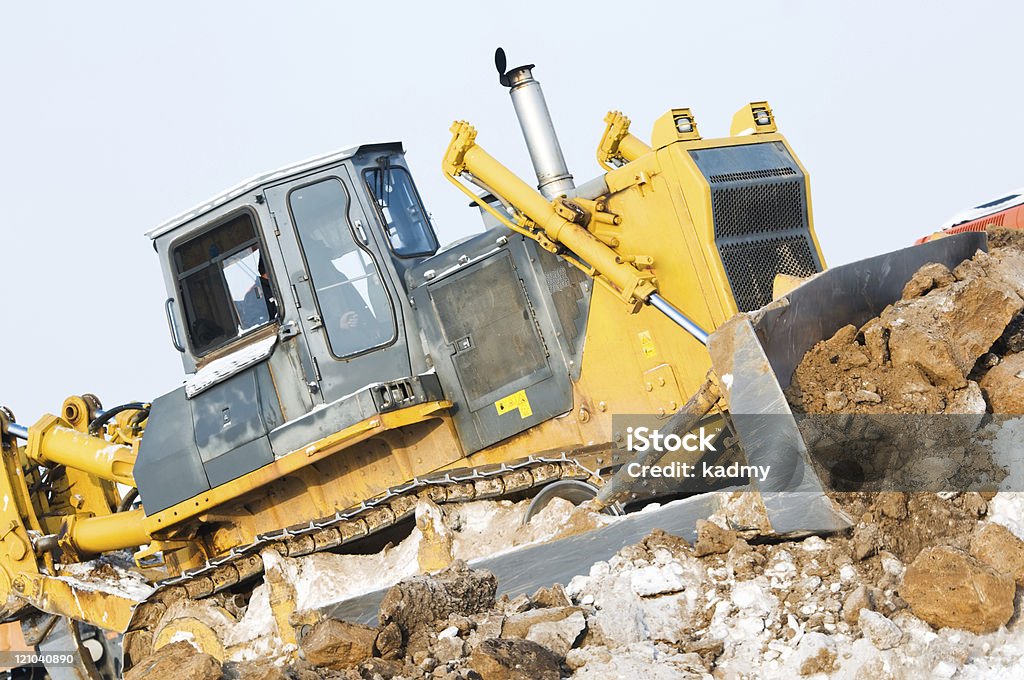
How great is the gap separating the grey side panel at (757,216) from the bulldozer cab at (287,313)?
2.05 metres

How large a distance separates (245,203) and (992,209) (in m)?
9.56

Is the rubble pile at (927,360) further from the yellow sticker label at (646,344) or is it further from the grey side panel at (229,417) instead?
the grey side panel at (229,417)

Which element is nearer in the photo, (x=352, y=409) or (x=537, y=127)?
(x=352, y=409)

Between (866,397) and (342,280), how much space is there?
3.45 m

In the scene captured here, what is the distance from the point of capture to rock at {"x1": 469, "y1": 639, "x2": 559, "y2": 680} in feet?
14.9

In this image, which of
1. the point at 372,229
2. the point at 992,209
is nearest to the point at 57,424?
the point at 372,229

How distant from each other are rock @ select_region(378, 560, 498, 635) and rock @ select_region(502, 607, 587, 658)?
1.34ft

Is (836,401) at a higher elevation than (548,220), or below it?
below

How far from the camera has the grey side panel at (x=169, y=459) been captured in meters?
7.82

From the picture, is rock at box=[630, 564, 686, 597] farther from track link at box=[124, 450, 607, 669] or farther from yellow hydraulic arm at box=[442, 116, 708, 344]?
yellow hydraulic arm at box=[442, 116, 708, 344]

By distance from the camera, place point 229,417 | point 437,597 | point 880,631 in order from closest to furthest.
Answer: point 880,631, point 437,597, point 229,417

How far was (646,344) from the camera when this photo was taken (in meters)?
6.74

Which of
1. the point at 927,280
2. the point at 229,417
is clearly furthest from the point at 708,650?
the point at 229,417

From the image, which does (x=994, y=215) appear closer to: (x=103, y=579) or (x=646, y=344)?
(x=646, y=344)
